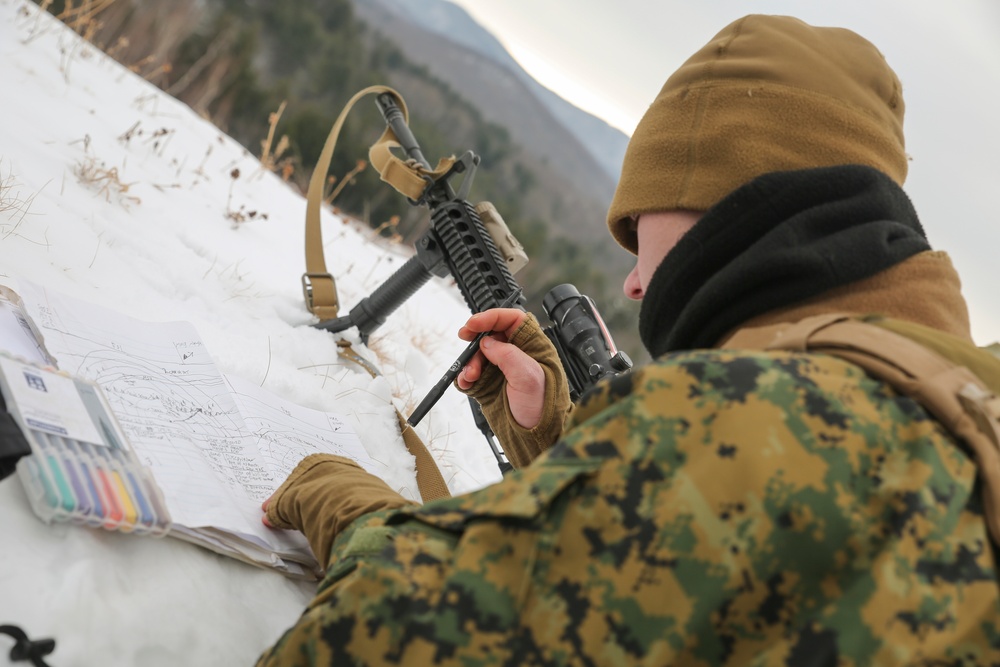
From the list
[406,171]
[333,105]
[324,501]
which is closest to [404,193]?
[406,171]

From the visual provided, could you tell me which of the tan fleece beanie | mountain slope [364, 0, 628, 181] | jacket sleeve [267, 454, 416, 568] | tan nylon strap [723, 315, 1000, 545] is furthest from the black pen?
mountain slope [364, 0, 628, 181]

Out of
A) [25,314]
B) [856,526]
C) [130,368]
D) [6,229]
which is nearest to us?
[856,526]

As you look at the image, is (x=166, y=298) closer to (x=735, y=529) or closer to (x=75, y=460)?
(x=75, y=460)

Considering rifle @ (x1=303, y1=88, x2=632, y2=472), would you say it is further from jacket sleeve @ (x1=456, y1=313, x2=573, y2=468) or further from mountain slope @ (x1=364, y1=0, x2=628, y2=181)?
mountain slope @ (x1=364, y1=0, x2=628, y2=181)

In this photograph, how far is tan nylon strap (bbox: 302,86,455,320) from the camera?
→ 92.2 inches

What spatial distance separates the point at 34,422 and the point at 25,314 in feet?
1.33

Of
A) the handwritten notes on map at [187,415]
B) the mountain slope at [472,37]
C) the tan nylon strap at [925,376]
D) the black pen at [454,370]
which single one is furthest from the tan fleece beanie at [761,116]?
the mountain slope at [472,37]

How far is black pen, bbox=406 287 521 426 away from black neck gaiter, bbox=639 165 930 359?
2.29 ft

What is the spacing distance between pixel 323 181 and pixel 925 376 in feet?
7.06

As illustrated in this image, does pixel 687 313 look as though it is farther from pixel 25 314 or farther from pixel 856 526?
pixel 25 314

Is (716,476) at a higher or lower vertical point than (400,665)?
higher

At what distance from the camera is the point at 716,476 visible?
752 mm

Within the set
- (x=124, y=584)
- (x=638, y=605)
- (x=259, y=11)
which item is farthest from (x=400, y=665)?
(x=259, y=11)

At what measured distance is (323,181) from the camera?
259cm
